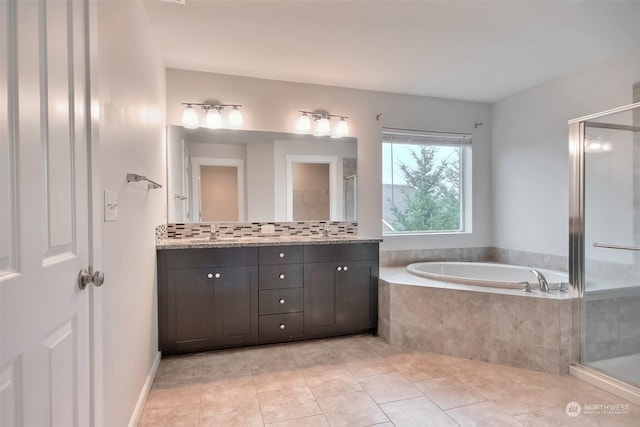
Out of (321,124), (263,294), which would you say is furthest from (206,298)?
(321,124)

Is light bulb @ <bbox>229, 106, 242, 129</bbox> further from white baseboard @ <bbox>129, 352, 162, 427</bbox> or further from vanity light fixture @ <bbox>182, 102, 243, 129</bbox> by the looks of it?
white baseboard @ <bbox>129, 352, 162, 427</bbox>

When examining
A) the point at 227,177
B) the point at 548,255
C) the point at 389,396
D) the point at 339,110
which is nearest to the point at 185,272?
the point at 227,177

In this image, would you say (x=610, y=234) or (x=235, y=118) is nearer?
(x=610, y=234)

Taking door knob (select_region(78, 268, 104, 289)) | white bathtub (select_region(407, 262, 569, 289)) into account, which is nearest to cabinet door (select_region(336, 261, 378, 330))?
white bathtub (select_region(407, 262, 569, 289))

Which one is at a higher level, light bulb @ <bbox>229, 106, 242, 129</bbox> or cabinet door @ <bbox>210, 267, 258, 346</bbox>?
light bulb @ <bbox>229, 106, 242, 129</bbox>

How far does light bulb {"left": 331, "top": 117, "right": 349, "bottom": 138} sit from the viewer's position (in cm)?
322

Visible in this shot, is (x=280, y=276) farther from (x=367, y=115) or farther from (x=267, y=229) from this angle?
(x=367, y=115)

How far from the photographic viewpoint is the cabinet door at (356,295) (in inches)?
110

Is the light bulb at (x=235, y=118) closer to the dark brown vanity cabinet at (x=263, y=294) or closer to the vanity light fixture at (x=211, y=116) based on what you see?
the vanity light fixture at (x=211, y=116)

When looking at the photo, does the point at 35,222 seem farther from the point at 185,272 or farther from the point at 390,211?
the point at 390,211

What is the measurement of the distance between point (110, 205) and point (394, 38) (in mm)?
2079

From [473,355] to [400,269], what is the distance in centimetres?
102

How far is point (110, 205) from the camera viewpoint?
4.34ft

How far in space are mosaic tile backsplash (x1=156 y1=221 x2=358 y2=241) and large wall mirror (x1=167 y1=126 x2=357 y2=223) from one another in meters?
0.05
